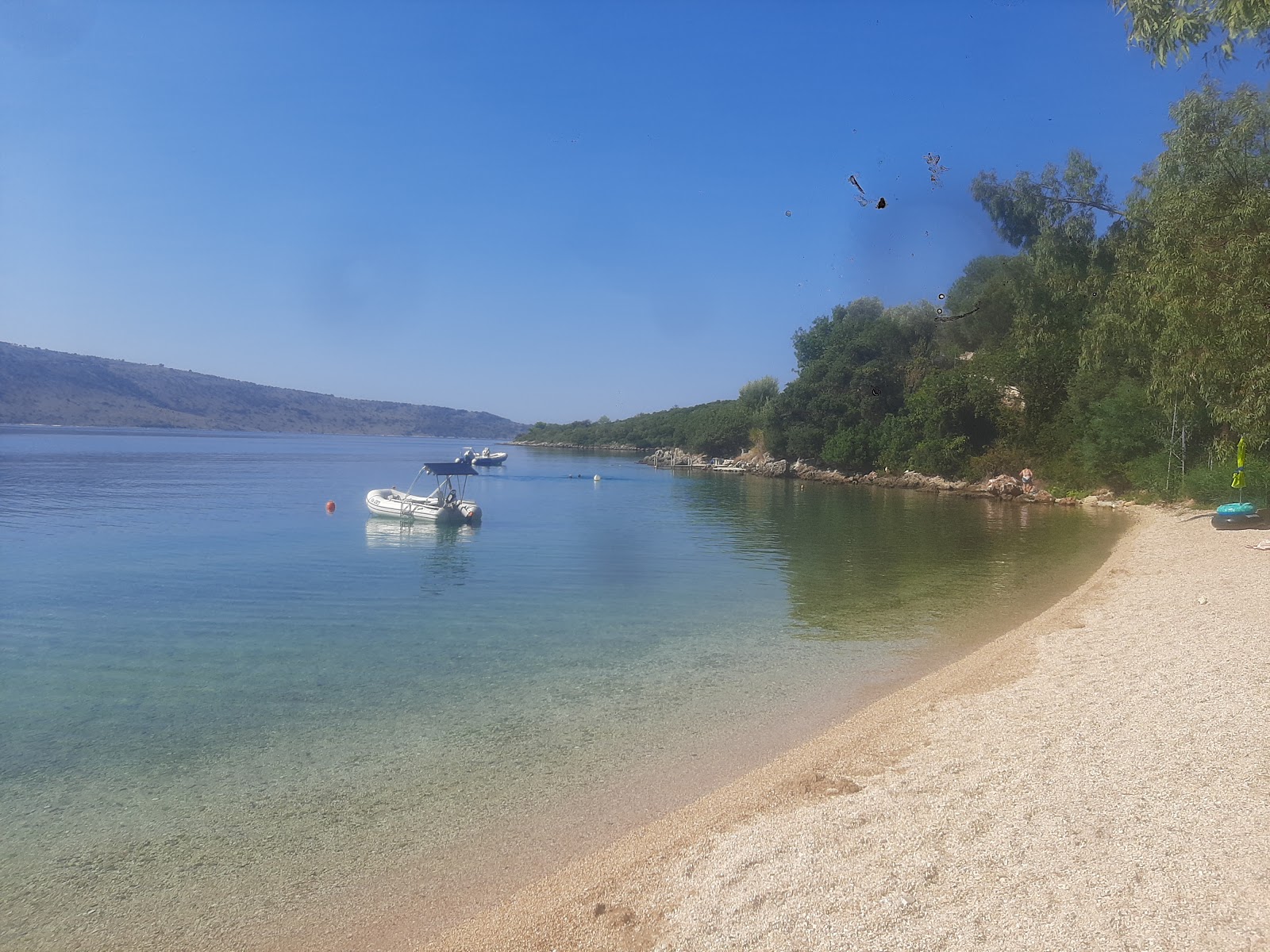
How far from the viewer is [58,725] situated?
9.18 metres

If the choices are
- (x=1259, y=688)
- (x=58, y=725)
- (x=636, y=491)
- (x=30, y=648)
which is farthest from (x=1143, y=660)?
(x=636, y=491)

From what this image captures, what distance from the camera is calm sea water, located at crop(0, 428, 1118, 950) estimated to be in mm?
6246

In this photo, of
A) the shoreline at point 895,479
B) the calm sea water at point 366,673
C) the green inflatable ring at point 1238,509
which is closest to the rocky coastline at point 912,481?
the shoreline at point 895,479

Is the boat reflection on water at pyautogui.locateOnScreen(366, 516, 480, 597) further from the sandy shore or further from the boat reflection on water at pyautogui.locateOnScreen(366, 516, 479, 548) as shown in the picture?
the sandy shore

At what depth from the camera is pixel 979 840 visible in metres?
5.01

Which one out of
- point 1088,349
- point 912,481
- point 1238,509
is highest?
point 1088,349

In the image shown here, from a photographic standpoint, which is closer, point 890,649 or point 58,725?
point 58,725

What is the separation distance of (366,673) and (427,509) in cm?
2166

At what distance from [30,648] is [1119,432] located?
4053 centimetres

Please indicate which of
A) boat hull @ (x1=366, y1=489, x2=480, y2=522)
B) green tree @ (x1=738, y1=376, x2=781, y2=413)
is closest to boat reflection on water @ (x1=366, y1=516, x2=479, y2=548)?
boat hull @ (x1=366, y1=489, x2=480, y2=522)

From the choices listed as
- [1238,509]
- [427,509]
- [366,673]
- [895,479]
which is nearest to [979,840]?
[366,673]

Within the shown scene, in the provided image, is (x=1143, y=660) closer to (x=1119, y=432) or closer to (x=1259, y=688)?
(x=1259, y=688)

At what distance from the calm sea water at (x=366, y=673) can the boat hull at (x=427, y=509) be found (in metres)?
2.46

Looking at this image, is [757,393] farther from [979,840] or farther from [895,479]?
[979,840]
